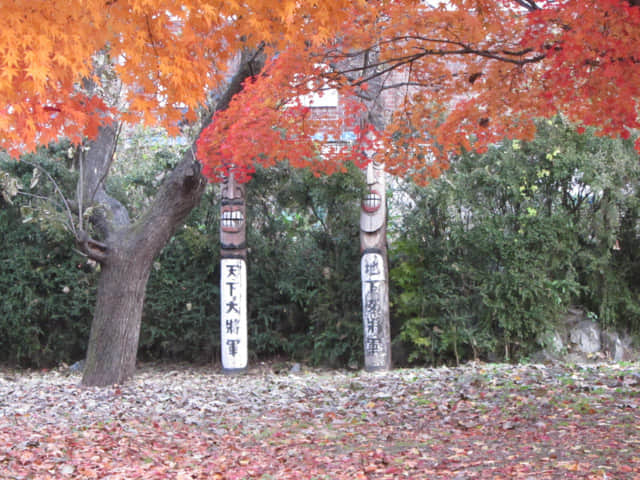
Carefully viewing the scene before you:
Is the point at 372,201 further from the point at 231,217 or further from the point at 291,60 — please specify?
the point at 291,60

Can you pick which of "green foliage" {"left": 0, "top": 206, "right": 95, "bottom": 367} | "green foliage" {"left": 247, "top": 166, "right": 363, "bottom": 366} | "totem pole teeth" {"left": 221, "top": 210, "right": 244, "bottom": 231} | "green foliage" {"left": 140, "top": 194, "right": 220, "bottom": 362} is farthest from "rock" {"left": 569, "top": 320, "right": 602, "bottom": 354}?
"green foliage" {"left": 0, "top": 206, "right": 95, "bottom": 367}

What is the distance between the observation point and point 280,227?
34.0 feet

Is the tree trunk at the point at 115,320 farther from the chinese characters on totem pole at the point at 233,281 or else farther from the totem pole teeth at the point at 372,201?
the totem pole teeth at the point at 372,201

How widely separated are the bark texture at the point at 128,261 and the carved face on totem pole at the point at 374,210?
2330 millimetres

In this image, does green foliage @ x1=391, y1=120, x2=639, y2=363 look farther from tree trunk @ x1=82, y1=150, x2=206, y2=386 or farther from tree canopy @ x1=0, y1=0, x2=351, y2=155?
tree canopy @ x1=0, y1=0, x2=351, y2=155

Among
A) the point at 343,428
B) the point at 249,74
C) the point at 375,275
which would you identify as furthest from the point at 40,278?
the point at 343,428

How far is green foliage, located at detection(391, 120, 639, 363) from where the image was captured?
923 centimetres

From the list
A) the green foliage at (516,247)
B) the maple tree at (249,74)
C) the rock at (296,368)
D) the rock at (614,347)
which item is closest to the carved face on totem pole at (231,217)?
the maple tree at (249,74)

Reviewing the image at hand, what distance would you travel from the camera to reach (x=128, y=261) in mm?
7395

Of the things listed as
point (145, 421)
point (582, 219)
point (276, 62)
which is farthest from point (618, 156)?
point (145, 421)

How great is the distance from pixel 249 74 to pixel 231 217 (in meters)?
2.27

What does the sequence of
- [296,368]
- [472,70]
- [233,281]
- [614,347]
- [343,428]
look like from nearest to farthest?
[343,428]
[472,70]
[233,281]
[614,347]
[296,368]

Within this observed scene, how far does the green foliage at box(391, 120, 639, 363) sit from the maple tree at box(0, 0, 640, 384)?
1855 mm

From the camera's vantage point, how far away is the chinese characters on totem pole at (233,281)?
8.84 metres
